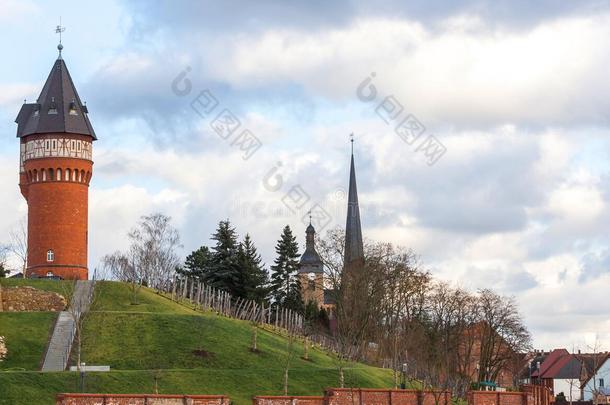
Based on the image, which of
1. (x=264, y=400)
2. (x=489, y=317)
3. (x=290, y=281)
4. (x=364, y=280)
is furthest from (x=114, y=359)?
(x=290, y=281)

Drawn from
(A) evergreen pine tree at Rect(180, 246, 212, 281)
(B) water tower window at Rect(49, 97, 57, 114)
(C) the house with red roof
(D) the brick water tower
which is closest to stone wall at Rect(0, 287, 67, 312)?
(D) the brick water tower

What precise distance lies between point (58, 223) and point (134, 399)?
42.5 meters

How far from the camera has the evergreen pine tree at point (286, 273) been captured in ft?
332

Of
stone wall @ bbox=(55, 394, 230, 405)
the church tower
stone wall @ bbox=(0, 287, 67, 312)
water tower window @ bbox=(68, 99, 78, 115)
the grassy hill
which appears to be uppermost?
water tower window @ bbox=(68, 99, 78, 115)

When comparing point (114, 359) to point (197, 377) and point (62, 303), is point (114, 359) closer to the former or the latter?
point (197, 377)

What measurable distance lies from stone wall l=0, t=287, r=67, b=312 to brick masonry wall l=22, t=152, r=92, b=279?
6.98m

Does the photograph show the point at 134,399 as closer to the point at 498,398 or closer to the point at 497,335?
the point at 498,398

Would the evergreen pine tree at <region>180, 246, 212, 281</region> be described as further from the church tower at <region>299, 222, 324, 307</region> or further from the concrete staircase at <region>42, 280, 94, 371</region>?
the concrete staircase at <region>42, 280, 94, 371</region>

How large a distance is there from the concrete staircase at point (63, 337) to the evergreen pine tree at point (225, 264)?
80.8 feet

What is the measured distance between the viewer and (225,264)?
89688 mm

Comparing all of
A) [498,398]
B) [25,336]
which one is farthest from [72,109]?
[498,398]

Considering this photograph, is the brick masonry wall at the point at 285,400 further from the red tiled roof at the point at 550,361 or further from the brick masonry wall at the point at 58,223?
the red tiled roof at the point at 550,361

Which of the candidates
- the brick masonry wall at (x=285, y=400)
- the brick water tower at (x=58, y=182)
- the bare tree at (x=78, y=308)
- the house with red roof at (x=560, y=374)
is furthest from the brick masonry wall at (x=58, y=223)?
the house with red roof at (x=560, y=374)

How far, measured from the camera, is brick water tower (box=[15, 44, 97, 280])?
77188 mm
